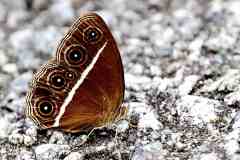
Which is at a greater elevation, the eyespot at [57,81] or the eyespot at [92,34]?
the eyespot at [92,34]

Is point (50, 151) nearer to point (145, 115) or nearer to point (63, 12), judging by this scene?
point (145, 115)

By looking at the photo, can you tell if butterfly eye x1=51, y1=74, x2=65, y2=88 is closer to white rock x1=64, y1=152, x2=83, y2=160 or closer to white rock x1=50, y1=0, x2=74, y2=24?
white rock x1=64, y1=152, x2=83, y2=160

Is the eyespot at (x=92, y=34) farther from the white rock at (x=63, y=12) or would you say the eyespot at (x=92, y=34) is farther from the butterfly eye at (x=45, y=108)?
the white rock at (x=63, y=12)

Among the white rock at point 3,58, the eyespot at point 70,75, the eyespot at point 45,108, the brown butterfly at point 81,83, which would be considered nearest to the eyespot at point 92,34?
the brown butterfly at point 81,83

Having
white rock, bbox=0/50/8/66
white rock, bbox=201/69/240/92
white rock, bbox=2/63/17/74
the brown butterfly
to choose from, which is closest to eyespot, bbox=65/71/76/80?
the brown butterfly

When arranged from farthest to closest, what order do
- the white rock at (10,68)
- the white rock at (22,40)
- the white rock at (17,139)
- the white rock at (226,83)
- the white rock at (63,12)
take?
the white rock at (63,12) → the white rock at (22,40) → the white rock at (10,68) → the white rock at (226,83) → the white rock at (17,139)

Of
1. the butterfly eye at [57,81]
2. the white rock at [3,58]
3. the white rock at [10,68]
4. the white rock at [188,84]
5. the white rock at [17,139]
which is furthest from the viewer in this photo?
the white rock at [3,58]

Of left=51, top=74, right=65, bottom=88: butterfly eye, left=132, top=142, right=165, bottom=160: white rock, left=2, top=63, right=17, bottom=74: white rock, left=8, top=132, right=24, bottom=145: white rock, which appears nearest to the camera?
left=132, top=142, right=165, bottom=160: white rock
